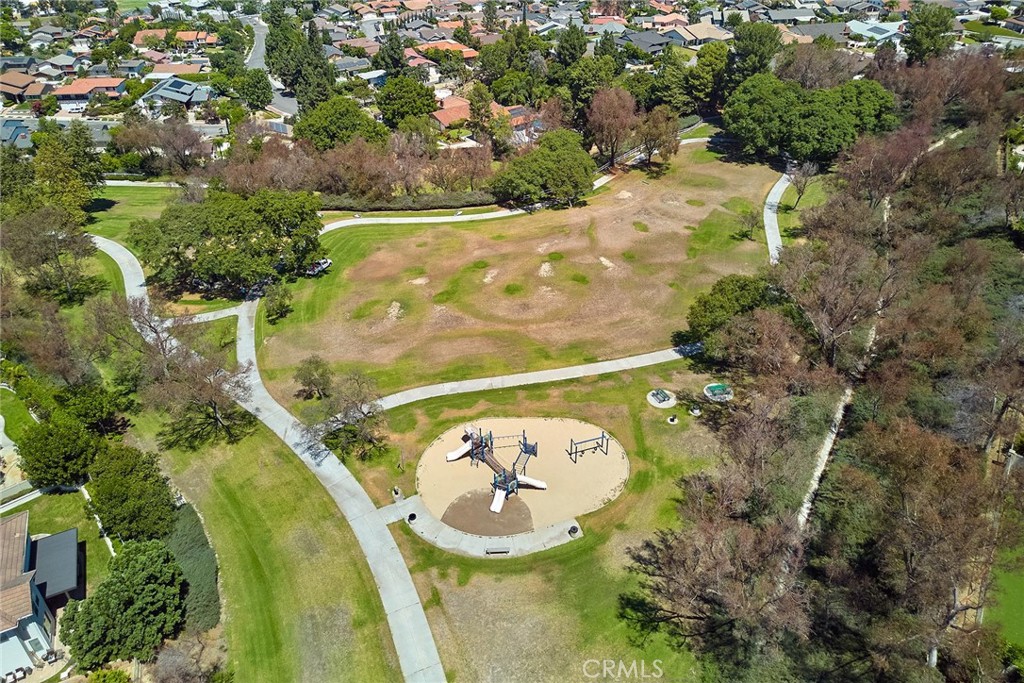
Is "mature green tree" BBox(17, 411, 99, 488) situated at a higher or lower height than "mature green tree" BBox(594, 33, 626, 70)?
lower

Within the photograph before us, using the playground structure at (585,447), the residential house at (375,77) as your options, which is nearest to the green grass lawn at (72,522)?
the playground structure at (585,447)

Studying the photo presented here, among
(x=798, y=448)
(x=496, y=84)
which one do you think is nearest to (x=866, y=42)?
(x=496, y=84)

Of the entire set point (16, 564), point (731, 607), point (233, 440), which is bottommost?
point (233, 440)

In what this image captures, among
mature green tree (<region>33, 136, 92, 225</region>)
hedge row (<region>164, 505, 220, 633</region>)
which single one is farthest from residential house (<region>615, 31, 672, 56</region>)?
hedge row (<region>164, 505, 220, 633</region>)

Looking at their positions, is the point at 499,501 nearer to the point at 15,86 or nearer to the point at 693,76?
the point at 693,76

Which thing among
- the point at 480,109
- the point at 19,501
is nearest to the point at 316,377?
the point at 19,501

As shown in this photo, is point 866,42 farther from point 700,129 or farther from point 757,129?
point 757,129

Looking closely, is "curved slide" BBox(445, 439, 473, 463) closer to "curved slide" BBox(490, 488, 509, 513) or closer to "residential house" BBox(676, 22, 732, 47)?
"curved slide" BBox(490, 488, 509, 513)

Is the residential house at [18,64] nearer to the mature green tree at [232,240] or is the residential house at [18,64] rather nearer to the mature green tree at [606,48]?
the mature green tree at [232,240]
